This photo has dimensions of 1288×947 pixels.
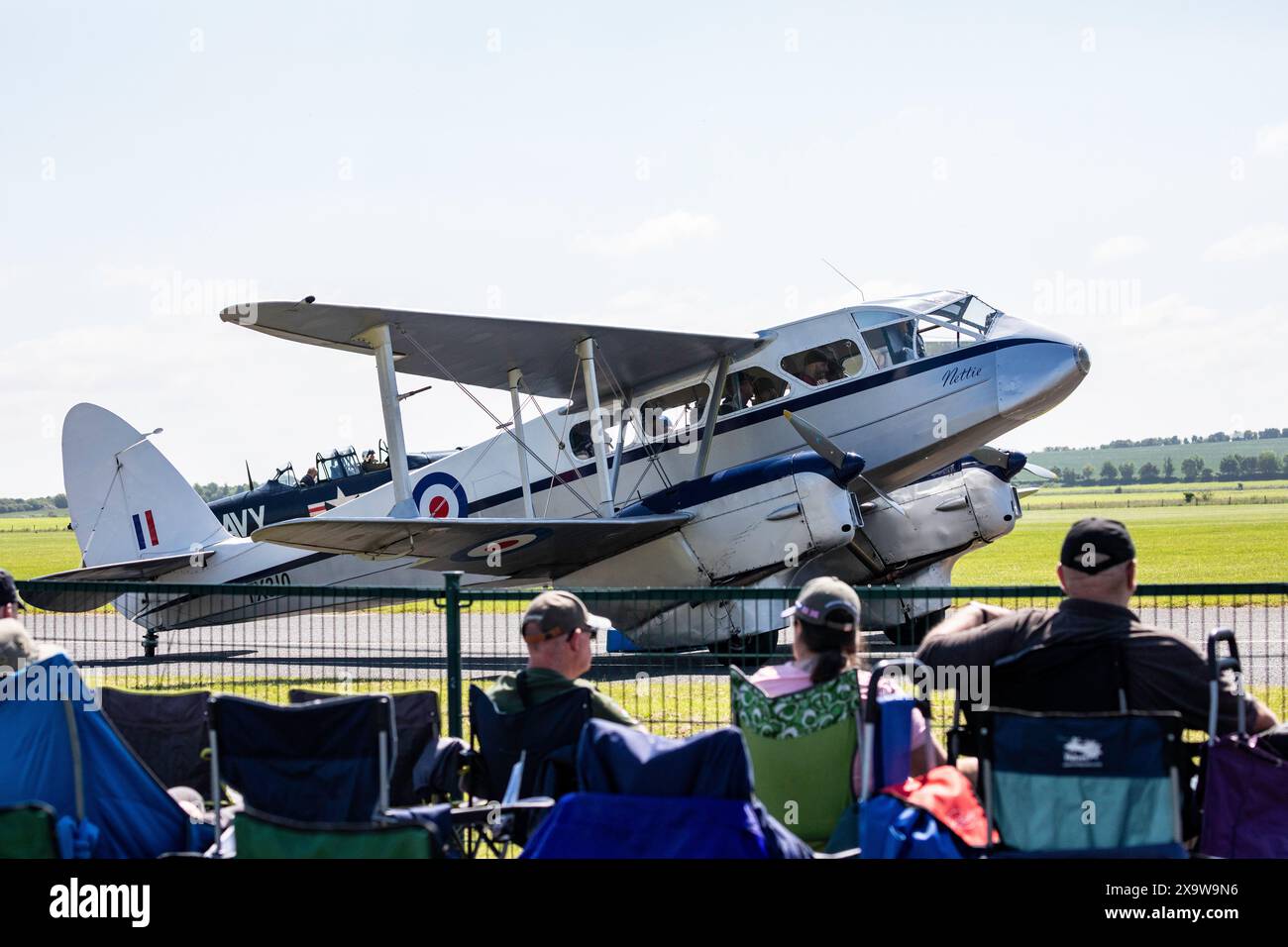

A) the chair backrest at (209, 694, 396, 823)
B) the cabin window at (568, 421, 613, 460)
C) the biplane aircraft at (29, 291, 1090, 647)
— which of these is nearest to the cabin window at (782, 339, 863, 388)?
the biplane aircraft at (29, 291, 1090, 647)

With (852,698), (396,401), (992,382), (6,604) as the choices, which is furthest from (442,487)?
(852,698)

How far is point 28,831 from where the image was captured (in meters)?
3.87

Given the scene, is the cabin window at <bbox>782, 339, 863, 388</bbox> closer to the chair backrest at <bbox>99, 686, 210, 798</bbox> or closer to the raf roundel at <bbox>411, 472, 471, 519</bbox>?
the raf roundel at <bbox>411, 472, 471, 519</bbox>

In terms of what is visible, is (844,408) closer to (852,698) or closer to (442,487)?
(442,487)

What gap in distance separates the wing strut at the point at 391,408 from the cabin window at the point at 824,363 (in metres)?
4.70

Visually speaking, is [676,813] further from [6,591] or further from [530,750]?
[6,591]

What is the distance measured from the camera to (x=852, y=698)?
4750 millimetres

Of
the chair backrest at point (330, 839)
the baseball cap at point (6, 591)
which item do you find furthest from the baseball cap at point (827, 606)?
the baseball cap at point (6, 591)

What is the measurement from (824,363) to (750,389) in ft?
3.25

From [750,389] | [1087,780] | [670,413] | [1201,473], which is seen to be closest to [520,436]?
[670,413]

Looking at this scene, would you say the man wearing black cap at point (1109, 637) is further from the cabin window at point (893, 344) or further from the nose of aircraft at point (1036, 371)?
the cabin window at point (893, 344)

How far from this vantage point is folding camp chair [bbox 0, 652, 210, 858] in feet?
14.5
